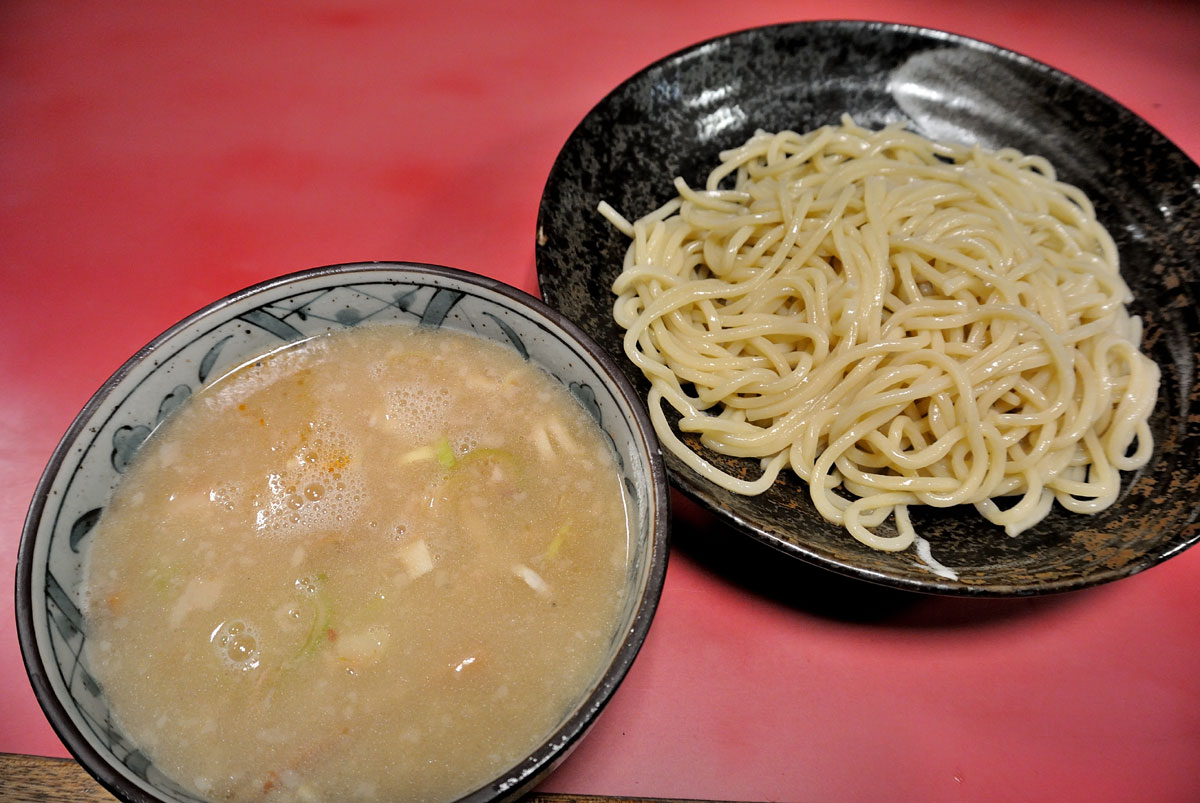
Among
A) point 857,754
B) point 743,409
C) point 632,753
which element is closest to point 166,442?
point 632,753

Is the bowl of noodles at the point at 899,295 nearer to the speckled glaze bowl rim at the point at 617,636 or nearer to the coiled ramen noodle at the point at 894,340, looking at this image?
the coiled ramen noodle at the point at 894,340

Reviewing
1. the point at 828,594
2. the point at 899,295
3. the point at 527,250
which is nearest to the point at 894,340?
the point at 899,295

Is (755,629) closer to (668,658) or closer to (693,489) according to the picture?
(668,658)

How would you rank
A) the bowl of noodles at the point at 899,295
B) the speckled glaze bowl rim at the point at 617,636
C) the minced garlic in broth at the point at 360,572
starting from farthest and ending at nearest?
1. the bowl of noodles at the point at 899,295
2. the minced garlic in broth at the point at 360,572
3. the speckled glaze bowl rim at the point at 617,636

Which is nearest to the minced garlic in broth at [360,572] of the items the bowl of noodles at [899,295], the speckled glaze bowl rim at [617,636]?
the speckled glaze bowl rim at [617,636]

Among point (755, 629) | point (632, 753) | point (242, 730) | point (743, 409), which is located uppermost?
point (743, 409)

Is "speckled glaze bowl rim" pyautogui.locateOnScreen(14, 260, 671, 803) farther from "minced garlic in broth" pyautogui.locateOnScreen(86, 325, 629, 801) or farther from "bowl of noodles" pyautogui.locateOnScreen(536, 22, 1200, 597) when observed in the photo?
"bowl of noodles" pyautogui.locateOnScreen(536, 22, 1200, 597)

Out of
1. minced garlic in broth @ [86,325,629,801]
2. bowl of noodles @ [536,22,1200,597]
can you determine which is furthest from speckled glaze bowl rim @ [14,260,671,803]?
bowl of noodles @ [536,22,1200,597]
